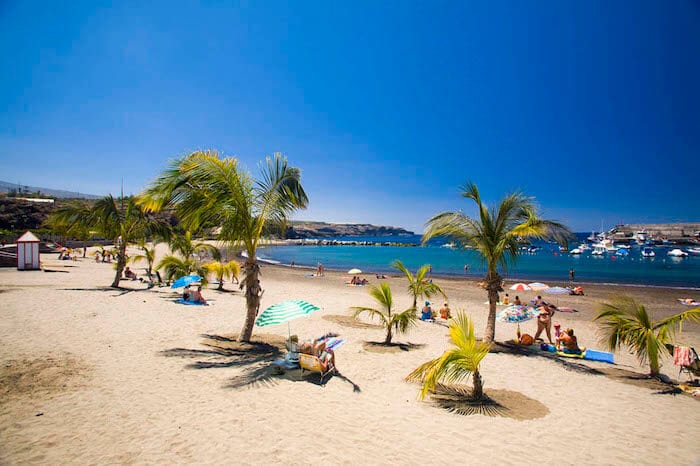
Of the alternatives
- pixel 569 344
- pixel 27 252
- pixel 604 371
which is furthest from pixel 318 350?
pixel 27 252

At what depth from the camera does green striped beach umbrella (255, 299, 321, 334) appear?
6566 millimetres

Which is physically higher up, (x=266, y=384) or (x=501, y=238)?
(x=501, y=238)

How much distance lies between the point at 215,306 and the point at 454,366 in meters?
11.1

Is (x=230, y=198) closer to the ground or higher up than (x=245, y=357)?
higher up

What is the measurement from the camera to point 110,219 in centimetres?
1466

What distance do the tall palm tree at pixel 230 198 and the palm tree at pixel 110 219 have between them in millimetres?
8454

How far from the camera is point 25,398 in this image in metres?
4.76

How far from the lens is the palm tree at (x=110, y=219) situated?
14586 millimetres

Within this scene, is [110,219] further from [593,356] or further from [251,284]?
[593,356]

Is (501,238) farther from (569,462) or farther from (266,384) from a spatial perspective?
(266,384)

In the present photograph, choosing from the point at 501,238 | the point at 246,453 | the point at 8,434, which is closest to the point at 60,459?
the point at 8,434

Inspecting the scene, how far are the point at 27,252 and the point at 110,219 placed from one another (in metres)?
11.8

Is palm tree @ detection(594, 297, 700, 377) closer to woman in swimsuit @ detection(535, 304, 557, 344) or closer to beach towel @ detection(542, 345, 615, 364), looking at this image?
beach towel @ detection(542, 345, 615, 364)

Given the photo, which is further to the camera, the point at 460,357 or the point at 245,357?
the point at 245,357
